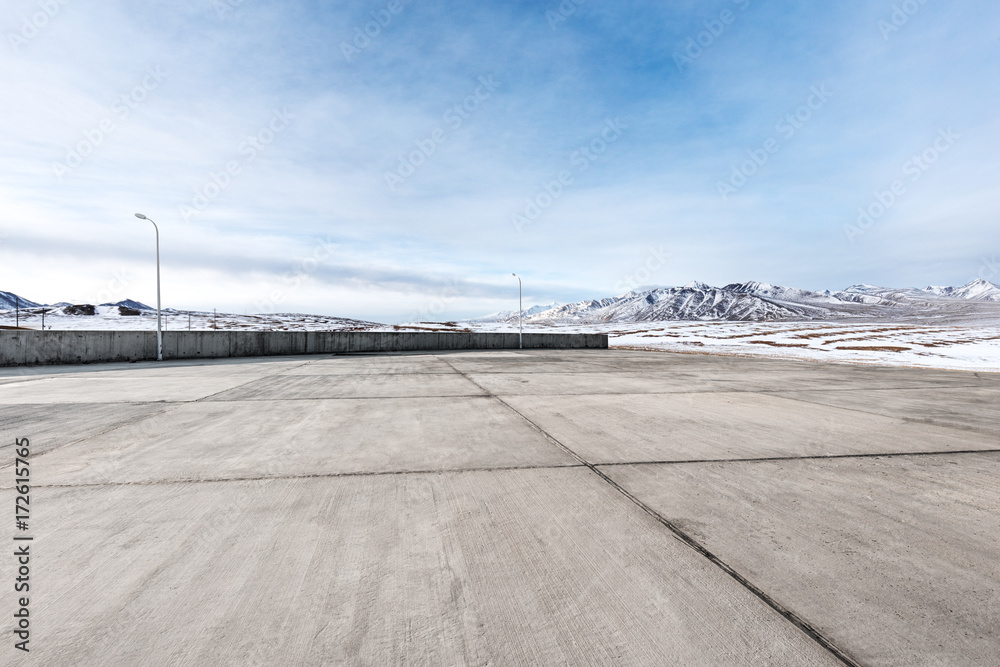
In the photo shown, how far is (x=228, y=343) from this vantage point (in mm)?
21406

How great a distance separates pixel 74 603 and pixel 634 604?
2.76 metres

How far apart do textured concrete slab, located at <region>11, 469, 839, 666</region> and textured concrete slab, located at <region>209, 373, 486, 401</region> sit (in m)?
5.12

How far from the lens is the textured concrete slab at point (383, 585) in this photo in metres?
1.90

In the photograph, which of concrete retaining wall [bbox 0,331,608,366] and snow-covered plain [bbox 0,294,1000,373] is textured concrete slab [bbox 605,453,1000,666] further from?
concrete retaining wall [bbox 0,331,608,366]

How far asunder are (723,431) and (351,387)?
740 centimetres

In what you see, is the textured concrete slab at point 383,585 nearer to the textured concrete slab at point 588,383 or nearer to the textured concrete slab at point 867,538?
the textured concrete slab at point 867,538

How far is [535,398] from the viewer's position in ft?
27.4

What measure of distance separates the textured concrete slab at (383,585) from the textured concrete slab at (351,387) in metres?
5.12

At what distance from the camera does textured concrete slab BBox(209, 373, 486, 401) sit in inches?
340

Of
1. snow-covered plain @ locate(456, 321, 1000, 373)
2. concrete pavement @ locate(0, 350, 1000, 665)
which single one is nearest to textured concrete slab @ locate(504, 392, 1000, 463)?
concrete pavement @ locate(0, 350, 1000, 665)

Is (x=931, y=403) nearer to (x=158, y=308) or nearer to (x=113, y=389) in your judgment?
(x=113, y=389)

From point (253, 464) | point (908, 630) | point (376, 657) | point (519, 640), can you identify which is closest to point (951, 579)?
point (908, 630)

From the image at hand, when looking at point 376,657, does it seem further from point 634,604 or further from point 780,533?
point 780,533

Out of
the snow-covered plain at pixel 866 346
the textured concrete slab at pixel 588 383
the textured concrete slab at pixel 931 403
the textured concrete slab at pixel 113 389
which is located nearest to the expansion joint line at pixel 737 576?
the textured concrete slab at pixel 588 383
